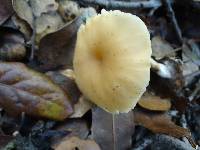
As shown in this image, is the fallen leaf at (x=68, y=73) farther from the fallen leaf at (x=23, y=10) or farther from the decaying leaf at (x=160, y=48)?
the decaying leaf at (x=160, y=48)

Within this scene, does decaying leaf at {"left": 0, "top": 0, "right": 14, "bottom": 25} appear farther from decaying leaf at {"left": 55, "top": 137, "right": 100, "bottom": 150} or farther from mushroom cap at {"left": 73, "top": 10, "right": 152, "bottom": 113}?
decaying leaf at {"left": 55, "top": 137, "right": 100, "bottom": 150}

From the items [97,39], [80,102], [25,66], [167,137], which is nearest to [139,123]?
[167,137]

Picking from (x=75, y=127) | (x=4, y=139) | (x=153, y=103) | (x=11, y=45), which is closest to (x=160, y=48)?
(x=153, y=103)

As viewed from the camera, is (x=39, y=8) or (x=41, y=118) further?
(x=39, y=8)

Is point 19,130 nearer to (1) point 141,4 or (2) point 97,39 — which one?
(2) point 97,39

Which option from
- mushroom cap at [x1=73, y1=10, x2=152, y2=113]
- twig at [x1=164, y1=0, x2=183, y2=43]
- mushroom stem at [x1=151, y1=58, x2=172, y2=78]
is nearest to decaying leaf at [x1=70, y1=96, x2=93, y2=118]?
mushroom cap at [x1=73, y1=10, x2=152, y2=113]

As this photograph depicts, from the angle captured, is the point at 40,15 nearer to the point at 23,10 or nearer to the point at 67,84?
the point at 23,10

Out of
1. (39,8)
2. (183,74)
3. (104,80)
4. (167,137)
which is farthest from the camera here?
(183,74)

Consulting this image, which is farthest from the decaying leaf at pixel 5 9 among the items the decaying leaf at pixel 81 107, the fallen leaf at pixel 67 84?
the decaying leaf at pixel 81 107
